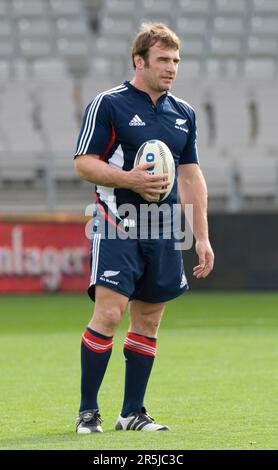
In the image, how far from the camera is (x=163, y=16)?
70.9 ft

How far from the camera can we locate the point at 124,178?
581 cm

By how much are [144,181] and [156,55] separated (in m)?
0.66

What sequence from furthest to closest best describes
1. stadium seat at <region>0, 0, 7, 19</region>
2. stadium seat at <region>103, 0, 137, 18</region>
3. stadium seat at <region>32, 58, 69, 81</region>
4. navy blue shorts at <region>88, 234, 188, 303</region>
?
stadium seat at <region>32, 58, 69, 81</region> → stadium seat at <region>0, 0, 7, 19</region> → stadium seat at <region>103, 0, 137, 18</region> → navy blue shorts at <region>88, 234, 188, 303</region>

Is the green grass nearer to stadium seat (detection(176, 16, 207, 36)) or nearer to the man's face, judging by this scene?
the man's face

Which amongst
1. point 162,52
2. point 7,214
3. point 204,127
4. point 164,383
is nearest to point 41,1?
point 204,127

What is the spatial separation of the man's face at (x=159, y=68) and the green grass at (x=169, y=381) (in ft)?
5.74

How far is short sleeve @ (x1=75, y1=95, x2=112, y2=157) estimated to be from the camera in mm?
5922

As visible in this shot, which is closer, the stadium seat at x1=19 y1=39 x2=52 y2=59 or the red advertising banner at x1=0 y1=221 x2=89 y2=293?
the red advertising banner at x1=0 y1=221 x2=89 y2=293

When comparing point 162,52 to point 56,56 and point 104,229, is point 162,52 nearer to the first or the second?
point 104,229

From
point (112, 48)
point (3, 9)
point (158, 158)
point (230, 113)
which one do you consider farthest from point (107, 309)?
point (3, 9)

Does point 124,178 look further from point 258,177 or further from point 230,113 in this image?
point 230,113

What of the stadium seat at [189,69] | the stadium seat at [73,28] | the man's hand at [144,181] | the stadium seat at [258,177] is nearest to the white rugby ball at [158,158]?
the man's hand at [144,181]

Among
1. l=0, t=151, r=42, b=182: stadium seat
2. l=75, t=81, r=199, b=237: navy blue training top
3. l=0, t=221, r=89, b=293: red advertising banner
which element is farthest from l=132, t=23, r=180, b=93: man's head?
l=0, t=151, r=42, b=182: stadium seat

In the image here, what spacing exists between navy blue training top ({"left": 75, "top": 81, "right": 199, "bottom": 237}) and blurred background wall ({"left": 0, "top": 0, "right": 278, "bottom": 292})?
11.1 metres
